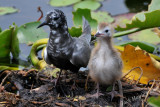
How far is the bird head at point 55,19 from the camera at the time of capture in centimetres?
336

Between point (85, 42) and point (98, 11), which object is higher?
point (98, 11)

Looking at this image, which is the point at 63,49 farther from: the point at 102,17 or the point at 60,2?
the point at 60,2

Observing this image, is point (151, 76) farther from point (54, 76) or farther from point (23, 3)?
point (23, 3)

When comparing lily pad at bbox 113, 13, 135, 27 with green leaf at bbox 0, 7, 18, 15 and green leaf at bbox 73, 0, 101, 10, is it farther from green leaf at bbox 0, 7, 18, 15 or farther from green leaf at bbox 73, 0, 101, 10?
green leaf at bbox 0, 7, 18, 15

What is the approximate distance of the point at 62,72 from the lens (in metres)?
3.95

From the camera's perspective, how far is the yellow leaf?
3754 millimetres

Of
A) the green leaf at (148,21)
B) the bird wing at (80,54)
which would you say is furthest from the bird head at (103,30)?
the green leaf at (148,21)

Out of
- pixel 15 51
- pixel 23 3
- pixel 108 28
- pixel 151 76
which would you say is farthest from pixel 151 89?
pixel 23 3

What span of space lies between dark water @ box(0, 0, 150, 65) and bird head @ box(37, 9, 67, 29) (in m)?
1.72

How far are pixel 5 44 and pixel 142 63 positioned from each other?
182 centimetres

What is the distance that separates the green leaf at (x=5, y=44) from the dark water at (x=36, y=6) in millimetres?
914

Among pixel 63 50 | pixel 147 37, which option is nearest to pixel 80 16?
pixel 147 37

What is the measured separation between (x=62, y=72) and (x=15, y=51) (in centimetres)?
90

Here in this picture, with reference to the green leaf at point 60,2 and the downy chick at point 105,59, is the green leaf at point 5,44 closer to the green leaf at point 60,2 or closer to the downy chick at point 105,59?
the downy chick at point 105,59
